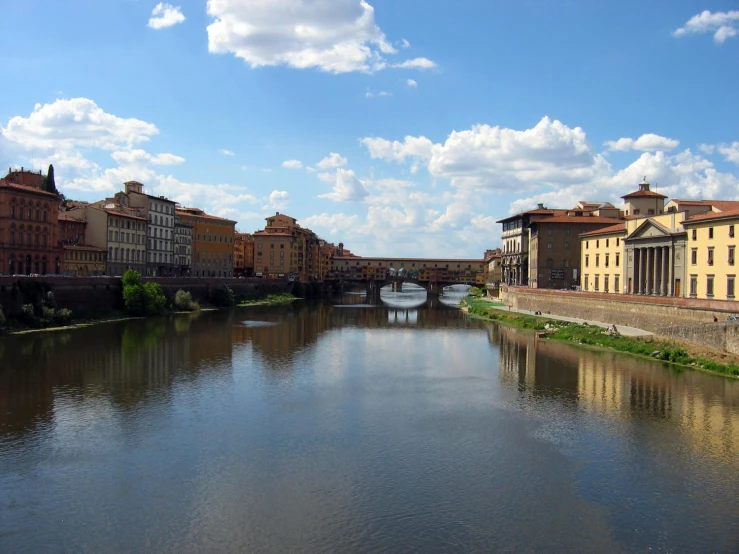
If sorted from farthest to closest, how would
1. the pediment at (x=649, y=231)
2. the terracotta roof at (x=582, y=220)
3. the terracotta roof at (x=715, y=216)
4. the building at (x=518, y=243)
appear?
the building at (x=518, y=243)
the terracotta roof at (x=582, y=220)
the pediment at (x=649, y=231)
the terracotta roof at (x=715, y=216)

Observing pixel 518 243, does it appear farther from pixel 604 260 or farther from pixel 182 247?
pixel 182 247

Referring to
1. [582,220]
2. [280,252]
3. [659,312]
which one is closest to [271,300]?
[280,252]

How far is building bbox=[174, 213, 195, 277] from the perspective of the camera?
84.2 metres

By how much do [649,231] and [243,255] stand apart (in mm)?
83596

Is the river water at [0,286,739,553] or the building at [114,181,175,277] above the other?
the building at [114,181,175,277]

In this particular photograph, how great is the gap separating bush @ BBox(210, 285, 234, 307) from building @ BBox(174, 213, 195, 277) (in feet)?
36.0

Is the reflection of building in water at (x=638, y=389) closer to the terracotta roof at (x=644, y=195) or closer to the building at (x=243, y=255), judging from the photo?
the terracotta roof at (x=644, y=195)

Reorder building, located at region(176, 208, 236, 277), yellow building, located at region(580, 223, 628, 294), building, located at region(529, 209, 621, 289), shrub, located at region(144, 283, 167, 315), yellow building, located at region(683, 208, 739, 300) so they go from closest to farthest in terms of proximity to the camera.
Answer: yellow building, located at region(683, 208, 739, 300)
yellow building, located at region(580, 223, 628, 294)
shrub, located at region(144, 283, 167, 315)
building, located at region(529, 209, 621, 289)
building, located at region(176, 208, 236, 277)

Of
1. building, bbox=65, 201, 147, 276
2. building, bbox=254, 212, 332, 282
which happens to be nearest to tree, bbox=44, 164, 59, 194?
building, bbox=65, 201, 147, 276

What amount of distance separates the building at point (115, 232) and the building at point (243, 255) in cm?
3939

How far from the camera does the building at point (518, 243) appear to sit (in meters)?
80.3

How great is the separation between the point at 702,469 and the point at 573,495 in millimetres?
4308

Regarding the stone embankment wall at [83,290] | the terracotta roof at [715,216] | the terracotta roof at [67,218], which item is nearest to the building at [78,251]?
the terracotta roof at [67,218]

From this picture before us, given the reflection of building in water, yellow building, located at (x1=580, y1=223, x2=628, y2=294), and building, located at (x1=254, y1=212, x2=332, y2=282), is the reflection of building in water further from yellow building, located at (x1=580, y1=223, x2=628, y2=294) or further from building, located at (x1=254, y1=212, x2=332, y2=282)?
building, located at (x1=254, y1=212, x2=332, y2=282)
